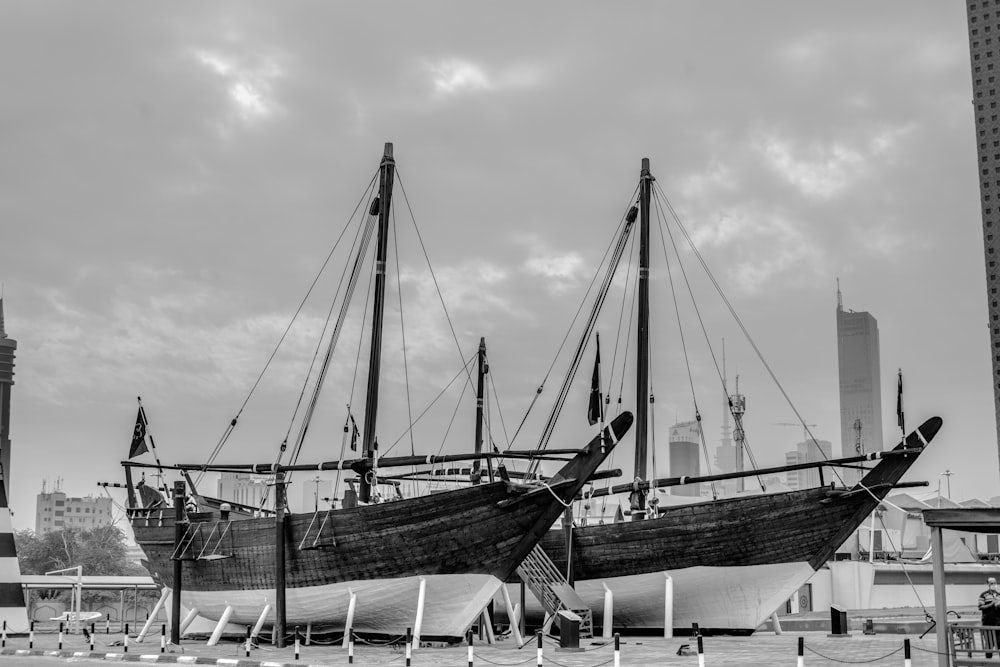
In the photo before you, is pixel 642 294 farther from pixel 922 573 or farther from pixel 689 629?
pixel 922 573

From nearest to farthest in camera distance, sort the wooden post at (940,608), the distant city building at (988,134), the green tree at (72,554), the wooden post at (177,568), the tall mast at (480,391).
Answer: the wooden post at (940,608)
the wooden post at (177,568)
the tall mast at (480,391)
the green tree at (72,554)
the distant city building at (988,134)

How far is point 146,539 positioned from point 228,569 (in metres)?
4.81

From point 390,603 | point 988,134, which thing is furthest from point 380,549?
point 988,134

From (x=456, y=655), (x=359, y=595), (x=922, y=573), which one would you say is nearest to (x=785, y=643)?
(x=456, y=655)

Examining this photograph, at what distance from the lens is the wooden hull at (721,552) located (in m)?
26.4

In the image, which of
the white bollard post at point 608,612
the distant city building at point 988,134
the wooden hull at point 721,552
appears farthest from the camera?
the distant city building at point 988,134

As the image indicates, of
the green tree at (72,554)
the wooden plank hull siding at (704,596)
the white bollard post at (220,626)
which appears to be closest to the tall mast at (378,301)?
the white bollard post at (220,626)

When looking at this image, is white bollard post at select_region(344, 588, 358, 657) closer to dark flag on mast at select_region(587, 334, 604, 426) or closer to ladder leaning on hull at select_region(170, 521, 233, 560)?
ladder leaning on hull at select_region(170, 521, 233, 560)

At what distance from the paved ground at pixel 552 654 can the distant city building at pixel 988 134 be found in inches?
3955

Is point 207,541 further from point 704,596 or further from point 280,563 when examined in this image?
point 704,596

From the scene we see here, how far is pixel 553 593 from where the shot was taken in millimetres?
25328

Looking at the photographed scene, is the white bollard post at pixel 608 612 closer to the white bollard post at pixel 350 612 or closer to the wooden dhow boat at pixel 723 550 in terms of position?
the wooden dhow boat at pixel 723 550

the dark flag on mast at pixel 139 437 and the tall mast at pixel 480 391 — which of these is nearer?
the dark flag on mast at pixel 139 437

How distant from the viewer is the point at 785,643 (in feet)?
78.6
